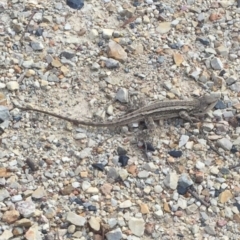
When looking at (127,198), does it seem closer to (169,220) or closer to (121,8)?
(169,220)

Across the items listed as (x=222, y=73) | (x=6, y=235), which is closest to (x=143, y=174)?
(x=6, y=235)

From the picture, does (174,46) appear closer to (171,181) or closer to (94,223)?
(171,181)

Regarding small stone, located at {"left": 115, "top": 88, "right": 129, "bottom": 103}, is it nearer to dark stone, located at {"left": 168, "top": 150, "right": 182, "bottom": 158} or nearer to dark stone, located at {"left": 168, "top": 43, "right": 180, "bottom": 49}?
dark stone, located at {"left": 168, "top": 150, "right": 182, "bottom": 158}

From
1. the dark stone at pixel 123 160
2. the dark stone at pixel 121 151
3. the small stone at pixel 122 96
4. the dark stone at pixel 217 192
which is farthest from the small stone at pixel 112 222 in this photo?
the small stone at pixel 122 96

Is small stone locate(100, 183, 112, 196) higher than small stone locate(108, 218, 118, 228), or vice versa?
small stone locate(100, 183, 112, 196)

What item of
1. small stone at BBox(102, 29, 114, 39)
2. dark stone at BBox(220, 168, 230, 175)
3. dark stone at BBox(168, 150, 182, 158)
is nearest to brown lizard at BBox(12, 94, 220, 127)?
dark stone at BBox(168, 150, 182, 158)

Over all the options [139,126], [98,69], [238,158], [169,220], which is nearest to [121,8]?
[98,69]

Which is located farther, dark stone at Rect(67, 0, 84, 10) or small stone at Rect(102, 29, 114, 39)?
dark stone at Rect(67, 0, 84, 10)
